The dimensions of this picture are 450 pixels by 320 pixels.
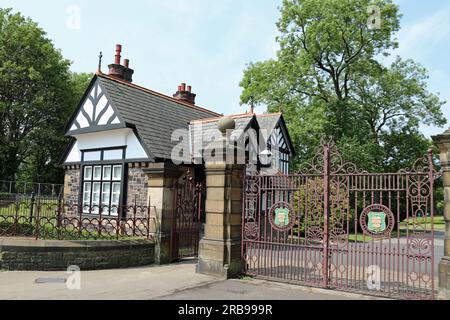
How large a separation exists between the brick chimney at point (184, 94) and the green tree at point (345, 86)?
23.6 ft

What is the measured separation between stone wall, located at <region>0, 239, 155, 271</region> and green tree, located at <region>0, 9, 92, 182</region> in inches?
882

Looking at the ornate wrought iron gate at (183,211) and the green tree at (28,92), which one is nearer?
the ornate wrought iron gate at (183,211)

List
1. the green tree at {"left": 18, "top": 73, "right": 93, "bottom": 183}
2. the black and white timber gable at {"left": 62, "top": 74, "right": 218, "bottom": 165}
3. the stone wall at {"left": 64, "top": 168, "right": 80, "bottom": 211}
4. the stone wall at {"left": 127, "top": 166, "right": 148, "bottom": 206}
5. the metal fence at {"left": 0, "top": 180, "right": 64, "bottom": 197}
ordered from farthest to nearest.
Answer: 1. the green tree at {"left": 18, "top": 73, "right": 93, "bottom": 183}
2. the metal fence at {"left": 0, "top": 180, "right": 64, "bottom": 197}
3. the stone wall at {"left": 64, "top": 168, "right": 80, "bottom": 211}
4. the black and white timber gable at {"left": 62, "top": 74, "right": 218, "bottom": 165}
5. the stone wall at {"left": 127, "top": 166, "right": 148, "bottom": 206}

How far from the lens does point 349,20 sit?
2534 cm

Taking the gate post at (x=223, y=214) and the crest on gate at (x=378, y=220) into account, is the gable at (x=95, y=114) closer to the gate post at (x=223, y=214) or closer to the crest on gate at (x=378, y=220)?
the gate post at (x=223, y=214)

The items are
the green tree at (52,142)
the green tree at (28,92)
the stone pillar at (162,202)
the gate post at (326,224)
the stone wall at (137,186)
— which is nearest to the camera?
the gate post at (326,224)

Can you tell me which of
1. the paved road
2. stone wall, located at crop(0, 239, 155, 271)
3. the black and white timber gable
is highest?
the black and white timber gable

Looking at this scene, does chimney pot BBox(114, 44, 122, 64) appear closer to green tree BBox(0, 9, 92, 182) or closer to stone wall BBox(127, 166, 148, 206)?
stone wall BBox(127, 166, 148, 206)

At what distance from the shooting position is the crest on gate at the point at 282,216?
7.76 meters

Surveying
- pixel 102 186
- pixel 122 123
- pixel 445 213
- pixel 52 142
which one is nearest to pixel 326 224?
pixel 445 213

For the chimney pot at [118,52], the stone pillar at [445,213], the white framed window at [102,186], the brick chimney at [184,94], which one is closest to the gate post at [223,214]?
the stone pillar at [445,213]

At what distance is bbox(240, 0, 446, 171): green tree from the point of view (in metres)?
24.7

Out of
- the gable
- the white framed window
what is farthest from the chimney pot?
the white framed window

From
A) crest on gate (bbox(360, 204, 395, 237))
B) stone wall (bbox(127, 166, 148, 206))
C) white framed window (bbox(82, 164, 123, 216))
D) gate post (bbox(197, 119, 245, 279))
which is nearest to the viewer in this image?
crest on gate (bbox(360, 204, 395, 237))
